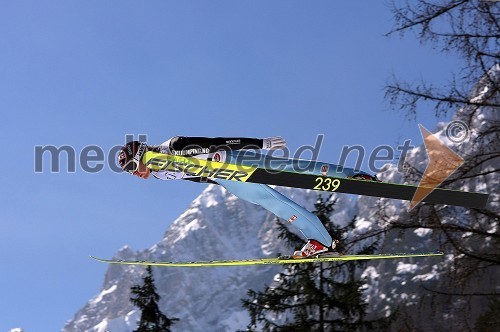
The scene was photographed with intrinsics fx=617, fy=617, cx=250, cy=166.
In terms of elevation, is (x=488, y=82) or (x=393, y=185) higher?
(x=488, y=82)

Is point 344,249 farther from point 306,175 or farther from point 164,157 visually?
point 164,157

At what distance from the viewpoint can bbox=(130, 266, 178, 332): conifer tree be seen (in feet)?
55.9

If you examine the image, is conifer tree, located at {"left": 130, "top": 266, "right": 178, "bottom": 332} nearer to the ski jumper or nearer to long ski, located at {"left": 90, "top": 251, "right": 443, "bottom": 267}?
long ski, located at {"left": 90, "top": 251, "right": 443, "bottom": 267}

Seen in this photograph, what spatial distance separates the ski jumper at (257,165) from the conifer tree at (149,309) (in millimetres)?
11699

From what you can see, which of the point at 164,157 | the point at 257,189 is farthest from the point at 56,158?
the point at 257,189

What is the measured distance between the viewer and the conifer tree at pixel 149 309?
671 inches

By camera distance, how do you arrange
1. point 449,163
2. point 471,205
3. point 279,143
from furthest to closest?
point 449,163 < point 471,205 < point 279,143

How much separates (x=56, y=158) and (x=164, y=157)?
939 mm

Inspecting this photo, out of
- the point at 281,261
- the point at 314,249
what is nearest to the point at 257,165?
the point at 314,249

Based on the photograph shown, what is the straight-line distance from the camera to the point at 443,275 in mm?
7973
